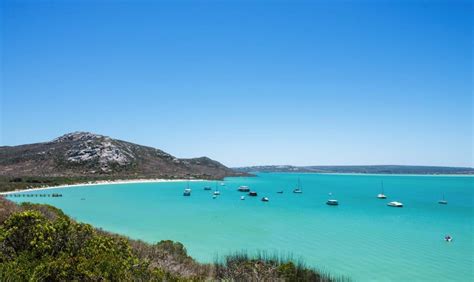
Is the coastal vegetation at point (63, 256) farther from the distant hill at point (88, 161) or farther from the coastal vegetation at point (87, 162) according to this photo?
the distant hill at point (88, 161)

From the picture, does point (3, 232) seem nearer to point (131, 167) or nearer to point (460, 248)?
point (460, 248)

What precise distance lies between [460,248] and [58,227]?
32.4 m

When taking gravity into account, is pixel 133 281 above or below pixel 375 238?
above

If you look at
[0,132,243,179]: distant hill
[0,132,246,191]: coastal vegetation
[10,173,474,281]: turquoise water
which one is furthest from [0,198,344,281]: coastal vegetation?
[0,132,243,179]: distant hill

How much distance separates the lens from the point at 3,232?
31.3 ft

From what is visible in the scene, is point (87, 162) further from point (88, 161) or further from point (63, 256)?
point (63, 256)

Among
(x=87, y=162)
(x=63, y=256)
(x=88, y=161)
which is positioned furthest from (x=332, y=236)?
(x=88, y=161)

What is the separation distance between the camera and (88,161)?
414 feet

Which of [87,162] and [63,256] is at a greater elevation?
[87,162]

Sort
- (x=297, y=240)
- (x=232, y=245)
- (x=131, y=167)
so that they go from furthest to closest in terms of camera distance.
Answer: (x=131, y=167) → (x=297, y=240) → (x=232, y=245)

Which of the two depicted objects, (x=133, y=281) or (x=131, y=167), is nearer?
(x=133, y=281)

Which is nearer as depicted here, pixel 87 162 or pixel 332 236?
pixel 332 236

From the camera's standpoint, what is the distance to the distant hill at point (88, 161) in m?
116

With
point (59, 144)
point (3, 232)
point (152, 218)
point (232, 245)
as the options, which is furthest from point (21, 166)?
point (3, 232)
